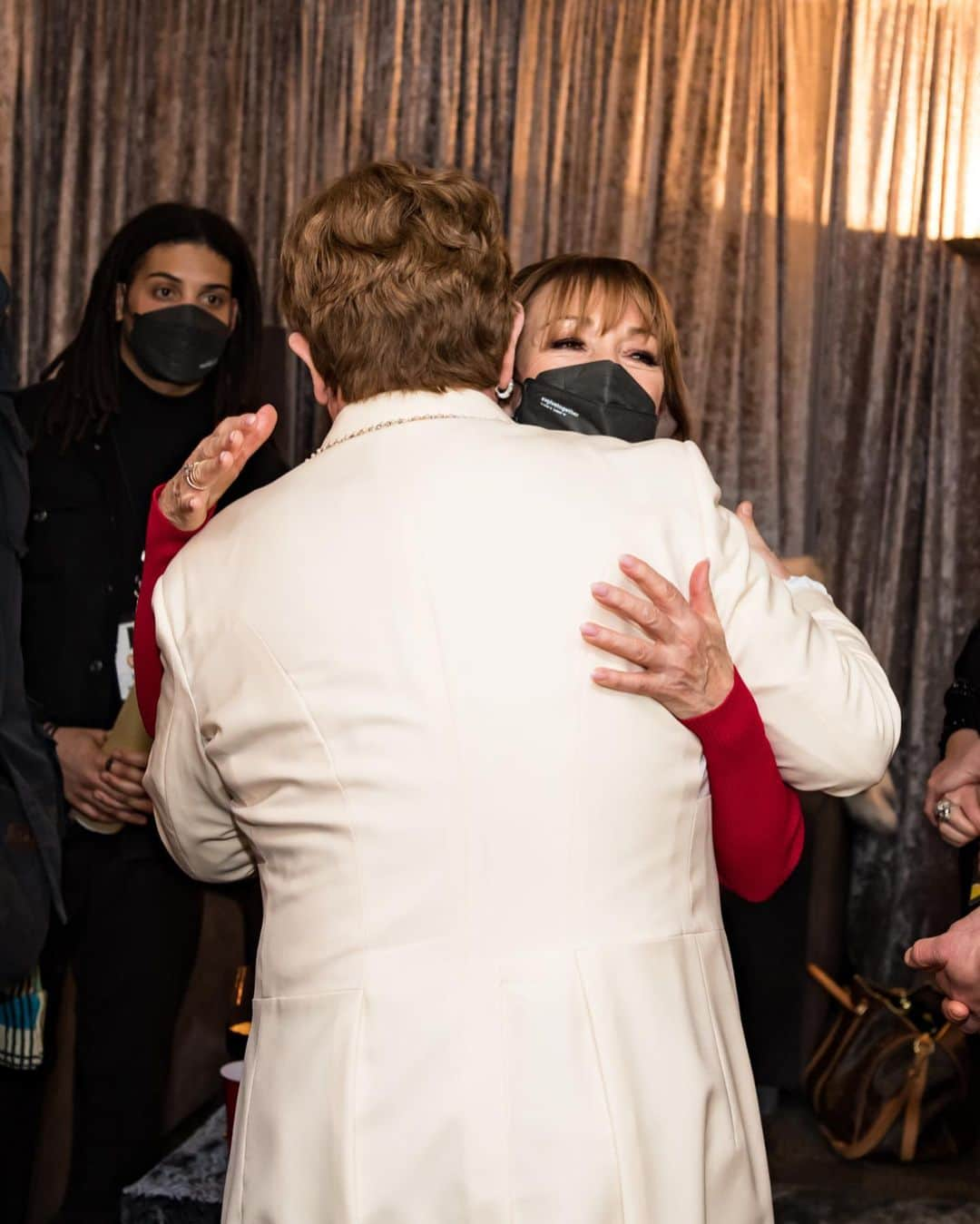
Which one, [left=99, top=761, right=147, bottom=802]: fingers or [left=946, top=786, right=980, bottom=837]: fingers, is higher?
[left=946, top=786, right=980, bottom=837]: fingers

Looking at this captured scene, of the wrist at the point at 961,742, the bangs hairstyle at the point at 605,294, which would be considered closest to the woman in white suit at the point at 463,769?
the bangs hairstyle at the point at 605,294

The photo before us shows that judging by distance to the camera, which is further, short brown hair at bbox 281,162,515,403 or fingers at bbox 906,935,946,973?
fingers at bbox 906,935,946,973

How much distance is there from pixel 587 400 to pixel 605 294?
20cm

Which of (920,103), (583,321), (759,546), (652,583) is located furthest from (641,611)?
(920,103)

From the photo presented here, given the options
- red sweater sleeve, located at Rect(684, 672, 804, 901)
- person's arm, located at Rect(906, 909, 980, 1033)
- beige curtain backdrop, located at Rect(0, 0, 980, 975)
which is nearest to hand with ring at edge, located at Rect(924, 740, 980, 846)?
person's arm, located at Rect(906, 909, 980, 1033)

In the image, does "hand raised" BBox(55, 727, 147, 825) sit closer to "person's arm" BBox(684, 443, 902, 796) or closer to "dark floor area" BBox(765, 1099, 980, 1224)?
"person's arm" BBox(684, 443, 902, 796)

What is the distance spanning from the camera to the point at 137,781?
2.56m

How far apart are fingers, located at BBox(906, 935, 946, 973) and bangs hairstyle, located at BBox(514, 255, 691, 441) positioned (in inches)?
36.7

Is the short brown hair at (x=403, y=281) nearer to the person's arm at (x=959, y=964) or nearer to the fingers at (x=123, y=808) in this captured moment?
the person's arm at (x=959, y=964)

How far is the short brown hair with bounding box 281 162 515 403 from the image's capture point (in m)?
1.45

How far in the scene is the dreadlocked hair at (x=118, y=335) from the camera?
2.93 metres

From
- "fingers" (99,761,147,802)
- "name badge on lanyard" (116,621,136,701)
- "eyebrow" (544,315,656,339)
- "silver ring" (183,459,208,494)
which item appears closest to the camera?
"silver ring" (183,459,208,494)

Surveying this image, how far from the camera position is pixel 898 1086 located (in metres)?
3.48

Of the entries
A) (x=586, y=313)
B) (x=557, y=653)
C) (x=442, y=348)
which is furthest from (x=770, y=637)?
(x=586, y=313)
